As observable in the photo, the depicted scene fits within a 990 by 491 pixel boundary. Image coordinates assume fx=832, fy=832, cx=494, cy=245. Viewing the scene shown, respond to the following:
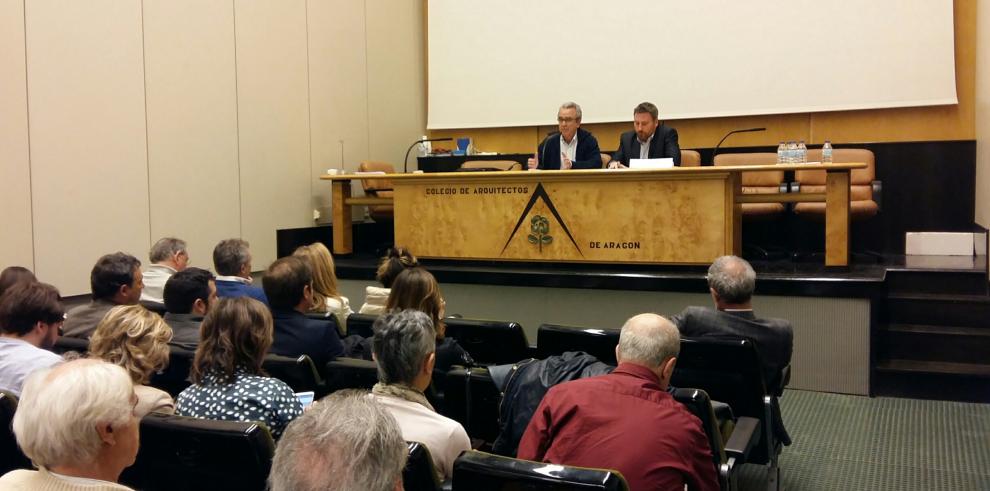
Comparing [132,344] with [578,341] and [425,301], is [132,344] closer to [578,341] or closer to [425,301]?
[425,301]

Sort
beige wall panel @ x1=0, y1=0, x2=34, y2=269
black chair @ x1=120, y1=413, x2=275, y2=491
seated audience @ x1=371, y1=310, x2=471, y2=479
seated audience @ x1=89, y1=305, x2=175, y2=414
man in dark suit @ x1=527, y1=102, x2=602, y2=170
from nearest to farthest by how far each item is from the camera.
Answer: black chair @ x1=120, y1=413, x2=275, y2=491
seated audience @ x1=371, y1=310, x2=471, y2=479
seated audience @ x1=89, y1=305, x2=175, y2=414
beige wall panel @ x1=0, y1=0, x2=34, y2=269
man in dark suit @ x1=527, y1=102, x2=602, y2=170

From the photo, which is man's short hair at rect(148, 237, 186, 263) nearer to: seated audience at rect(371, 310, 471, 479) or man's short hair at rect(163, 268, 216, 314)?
man's short hair at rect(163, 268, 216, 314)

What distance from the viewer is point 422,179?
6.07 m

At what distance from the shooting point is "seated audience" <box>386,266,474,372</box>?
298 cm

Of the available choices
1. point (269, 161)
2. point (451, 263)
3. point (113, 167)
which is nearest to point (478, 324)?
point (451, 263)

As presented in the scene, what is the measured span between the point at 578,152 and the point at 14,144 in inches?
146

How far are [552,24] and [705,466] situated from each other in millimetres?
6678

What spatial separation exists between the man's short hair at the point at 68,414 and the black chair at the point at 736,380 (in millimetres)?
1951

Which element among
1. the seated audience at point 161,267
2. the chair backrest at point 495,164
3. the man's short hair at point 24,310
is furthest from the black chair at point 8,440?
the chair backrest at point 495,164

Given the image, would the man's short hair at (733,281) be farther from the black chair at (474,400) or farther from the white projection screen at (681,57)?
the white projection screen at (681,57)

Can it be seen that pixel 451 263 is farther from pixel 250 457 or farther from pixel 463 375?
pixel 250 457

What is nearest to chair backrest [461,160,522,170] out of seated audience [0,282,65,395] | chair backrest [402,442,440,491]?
seated audience [0,282,65,395]

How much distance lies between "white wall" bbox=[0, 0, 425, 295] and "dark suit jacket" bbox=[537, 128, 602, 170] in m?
2.08

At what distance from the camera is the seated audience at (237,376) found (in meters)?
2.27
